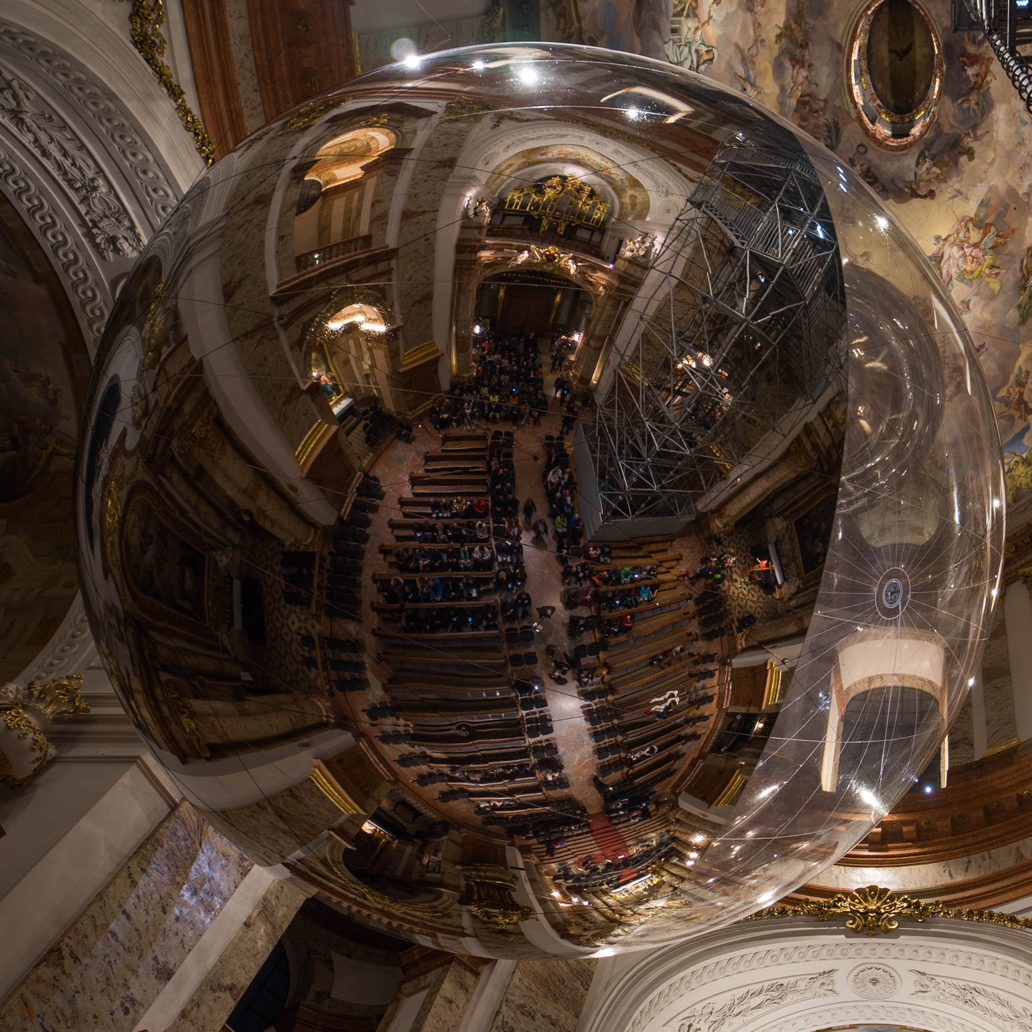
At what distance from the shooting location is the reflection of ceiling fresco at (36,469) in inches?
149

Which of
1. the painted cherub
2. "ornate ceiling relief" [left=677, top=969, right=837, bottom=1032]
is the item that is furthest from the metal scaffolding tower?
the painted cherub

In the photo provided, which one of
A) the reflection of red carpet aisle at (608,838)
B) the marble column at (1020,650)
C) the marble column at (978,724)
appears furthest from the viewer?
the marble column at (978,724)

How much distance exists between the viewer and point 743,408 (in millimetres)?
942

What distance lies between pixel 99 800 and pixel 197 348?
9.01 feet

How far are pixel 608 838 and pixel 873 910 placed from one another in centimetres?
540

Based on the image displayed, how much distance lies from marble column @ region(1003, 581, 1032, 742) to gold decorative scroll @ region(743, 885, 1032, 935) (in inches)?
50.5

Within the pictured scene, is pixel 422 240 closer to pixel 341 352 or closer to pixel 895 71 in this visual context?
pixel 341 352

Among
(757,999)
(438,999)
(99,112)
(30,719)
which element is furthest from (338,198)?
(757,999)

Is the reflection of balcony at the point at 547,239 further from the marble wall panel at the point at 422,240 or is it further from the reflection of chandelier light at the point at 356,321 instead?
the reflection of chandelier light at the point at 356,321

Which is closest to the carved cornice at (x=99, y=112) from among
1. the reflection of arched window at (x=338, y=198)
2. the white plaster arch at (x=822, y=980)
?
the reflection of arched window at (x=338, y=198)

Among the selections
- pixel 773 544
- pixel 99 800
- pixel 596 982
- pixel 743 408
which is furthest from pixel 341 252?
pixel 596 982

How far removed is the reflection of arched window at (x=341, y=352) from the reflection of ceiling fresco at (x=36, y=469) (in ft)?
10.9

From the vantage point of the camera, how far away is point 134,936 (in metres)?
3.12

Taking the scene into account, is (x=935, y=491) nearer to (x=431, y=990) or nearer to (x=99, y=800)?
(x=99, y=800)
